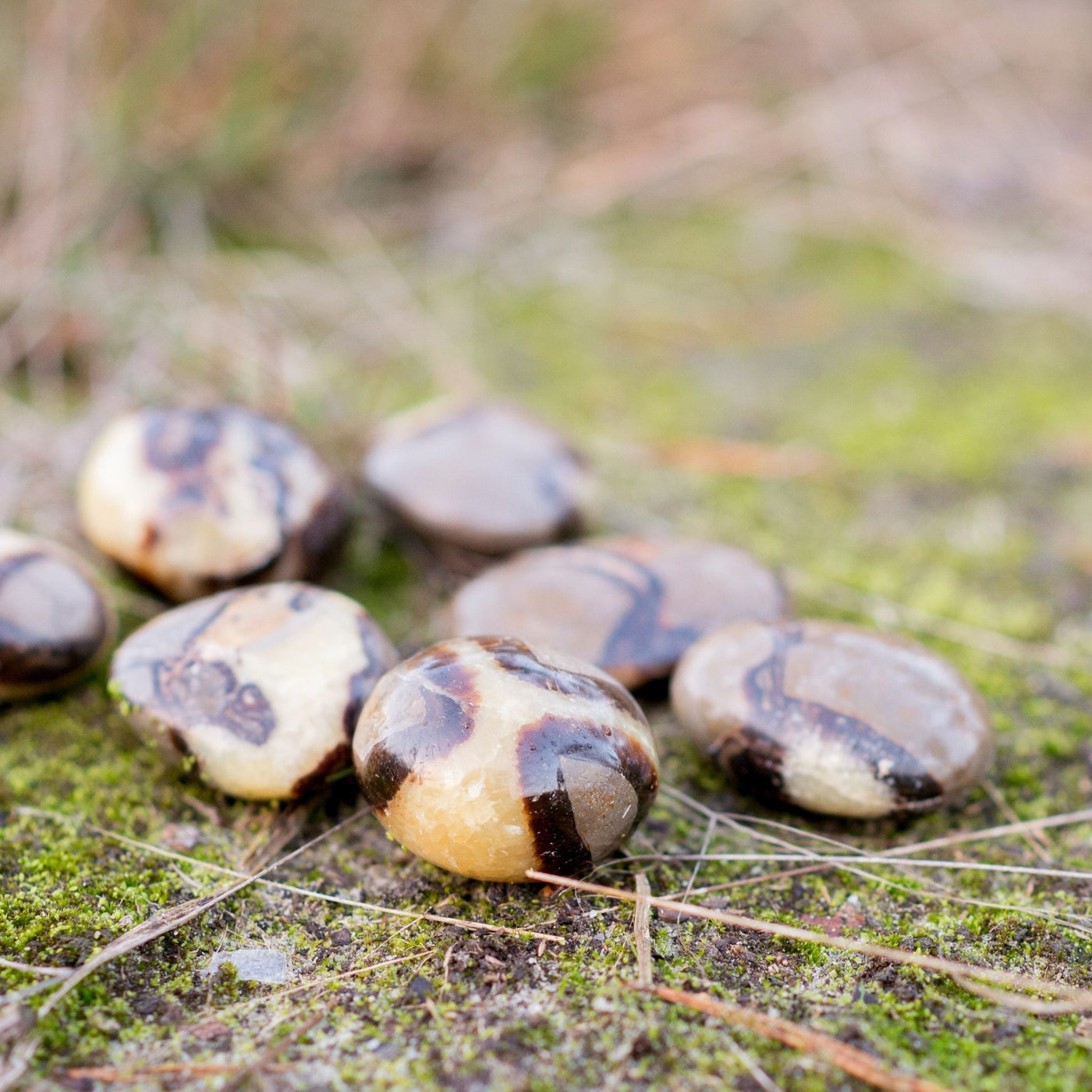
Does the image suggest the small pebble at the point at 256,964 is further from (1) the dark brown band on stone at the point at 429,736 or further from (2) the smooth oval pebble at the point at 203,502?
(2) the smooth oval pebble at the point at 203,502

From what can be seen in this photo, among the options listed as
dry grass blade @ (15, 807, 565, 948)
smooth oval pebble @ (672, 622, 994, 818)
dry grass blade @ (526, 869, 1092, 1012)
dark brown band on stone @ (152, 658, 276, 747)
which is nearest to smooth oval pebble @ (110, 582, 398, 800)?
dark brown band on stone @ (152, 658, 276, 747)

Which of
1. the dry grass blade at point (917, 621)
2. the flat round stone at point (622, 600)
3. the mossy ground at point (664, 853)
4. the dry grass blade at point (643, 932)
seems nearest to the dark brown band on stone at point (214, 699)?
the mossy ground at point (664, 853)

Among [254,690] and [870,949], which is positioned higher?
[254,690]

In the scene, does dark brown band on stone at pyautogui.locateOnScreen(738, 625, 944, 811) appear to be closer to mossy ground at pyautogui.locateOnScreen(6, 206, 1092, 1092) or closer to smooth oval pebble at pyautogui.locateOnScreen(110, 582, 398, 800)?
mossy ground at pyautogui.locateOnScreen(6, 206, 1092, 1092)

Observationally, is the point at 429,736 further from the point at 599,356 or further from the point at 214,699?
the point at 599,356

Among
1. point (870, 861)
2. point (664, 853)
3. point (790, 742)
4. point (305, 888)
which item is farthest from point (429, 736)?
point (870, 861)

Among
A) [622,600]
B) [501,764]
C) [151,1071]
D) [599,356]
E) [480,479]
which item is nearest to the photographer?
[151,1071]

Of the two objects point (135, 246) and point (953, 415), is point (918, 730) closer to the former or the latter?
point (953, 415)
